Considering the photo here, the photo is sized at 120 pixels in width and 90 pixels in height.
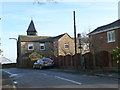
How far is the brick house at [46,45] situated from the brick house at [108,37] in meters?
22.9

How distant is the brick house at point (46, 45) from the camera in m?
56.3

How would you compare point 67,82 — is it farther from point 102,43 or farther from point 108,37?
point 102,43

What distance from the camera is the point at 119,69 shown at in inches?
808

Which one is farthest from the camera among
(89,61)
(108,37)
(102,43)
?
(102,43)

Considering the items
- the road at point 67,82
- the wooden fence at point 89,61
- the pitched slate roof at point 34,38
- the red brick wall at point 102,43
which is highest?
the pitched slate roof at point 34,38

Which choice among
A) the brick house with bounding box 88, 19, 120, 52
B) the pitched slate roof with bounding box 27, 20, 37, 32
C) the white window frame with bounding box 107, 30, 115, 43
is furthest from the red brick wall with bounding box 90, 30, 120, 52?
the pitched slate roof with bounding box 27, 20, 37, 32

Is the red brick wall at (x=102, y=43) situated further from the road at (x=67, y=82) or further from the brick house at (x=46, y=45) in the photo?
the brick house at (x=46, y=45)

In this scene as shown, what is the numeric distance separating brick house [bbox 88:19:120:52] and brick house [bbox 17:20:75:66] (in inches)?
903

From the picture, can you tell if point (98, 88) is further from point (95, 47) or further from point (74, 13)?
point (95, 47)

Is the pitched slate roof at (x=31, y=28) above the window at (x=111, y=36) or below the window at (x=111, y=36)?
above

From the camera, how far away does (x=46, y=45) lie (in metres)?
58.6

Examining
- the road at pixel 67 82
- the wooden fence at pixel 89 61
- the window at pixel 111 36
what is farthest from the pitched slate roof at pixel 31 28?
the road at pixel 67 82

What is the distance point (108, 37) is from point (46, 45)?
3033 cm

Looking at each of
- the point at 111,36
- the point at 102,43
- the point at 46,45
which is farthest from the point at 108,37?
the point at 46,45
